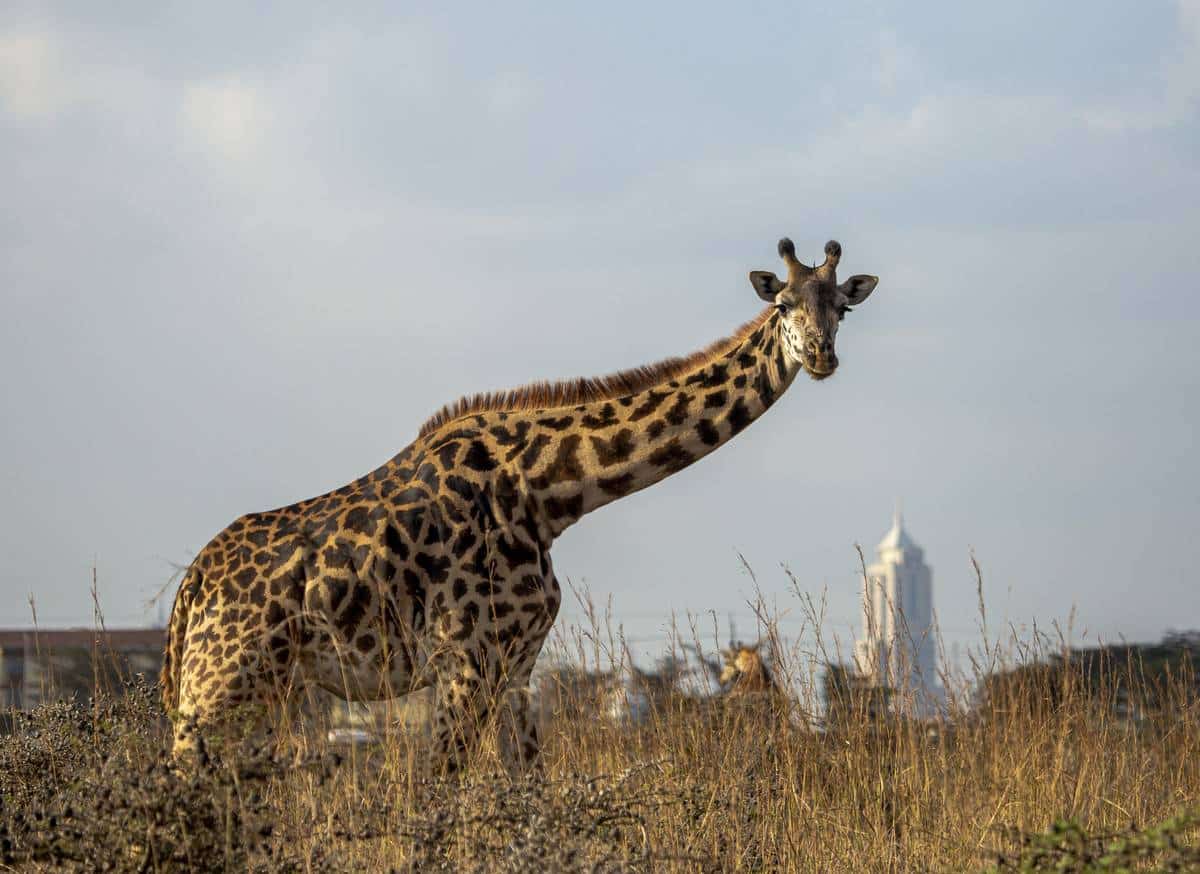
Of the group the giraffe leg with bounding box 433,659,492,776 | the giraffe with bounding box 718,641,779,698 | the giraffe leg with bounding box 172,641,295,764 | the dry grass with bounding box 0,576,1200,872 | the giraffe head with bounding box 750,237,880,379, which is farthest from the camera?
the giraffe with bounding box 718,641,779,698

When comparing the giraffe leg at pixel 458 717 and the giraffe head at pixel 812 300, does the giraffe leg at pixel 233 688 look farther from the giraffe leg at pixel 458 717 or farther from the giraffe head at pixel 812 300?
the giraffe head at pixel 812 300

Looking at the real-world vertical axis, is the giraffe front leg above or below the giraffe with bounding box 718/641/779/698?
below

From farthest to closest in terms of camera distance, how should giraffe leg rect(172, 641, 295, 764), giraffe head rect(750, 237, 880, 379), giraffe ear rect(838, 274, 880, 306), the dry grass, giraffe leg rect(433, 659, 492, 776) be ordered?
1. giraffe ear rect(838, 274, 880, 306)
2. giraffe head rect(750, 237, 880, 379)
3. giraffe leg rect(172, 641, 295, 764)
4. giraffe leg rect(433, 659, 492, 776)
5. the dry grass

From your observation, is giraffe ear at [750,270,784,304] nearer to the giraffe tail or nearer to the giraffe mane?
the giraffe mane

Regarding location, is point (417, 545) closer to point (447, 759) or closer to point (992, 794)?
point (447, 759)

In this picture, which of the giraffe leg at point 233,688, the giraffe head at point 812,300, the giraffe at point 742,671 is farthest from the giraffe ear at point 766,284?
the giraffe at point 742,671

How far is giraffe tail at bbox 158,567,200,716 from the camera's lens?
8992 mm

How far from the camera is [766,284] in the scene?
9.33 m

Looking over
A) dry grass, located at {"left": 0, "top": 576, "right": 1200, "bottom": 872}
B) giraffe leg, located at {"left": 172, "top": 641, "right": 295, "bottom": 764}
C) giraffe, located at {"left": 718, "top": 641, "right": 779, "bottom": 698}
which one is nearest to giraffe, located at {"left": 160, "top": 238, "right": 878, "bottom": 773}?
giraffe leg, located at {"left": 172, "top": 641, "right": 295, "bottom": 764}

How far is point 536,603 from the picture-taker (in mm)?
8648

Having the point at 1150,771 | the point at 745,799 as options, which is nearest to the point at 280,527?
the point at 745,799

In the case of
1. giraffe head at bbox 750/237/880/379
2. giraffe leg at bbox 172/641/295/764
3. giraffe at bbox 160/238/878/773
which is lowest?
giraffe leg at bbox 172/641/295/764

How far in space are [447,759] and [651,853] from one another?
85.5 inches

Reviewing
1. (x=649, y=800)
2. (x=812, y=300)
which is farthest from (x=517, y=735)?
(x=812, y=300)
